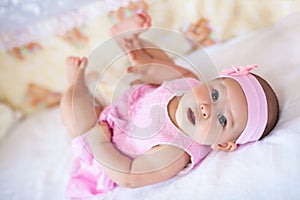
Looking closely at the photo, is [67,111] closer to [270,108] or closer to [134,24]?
[134,24]

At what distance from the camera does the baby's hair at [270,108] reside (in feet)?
2.77

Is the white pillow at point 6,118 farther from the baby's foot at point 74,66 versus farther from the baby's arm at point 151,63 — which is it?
the baby's arm at point 151,63

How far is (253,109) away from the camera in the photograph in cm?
81

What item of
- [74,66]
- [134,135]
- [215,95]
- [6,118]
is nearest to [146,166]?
[134,135]

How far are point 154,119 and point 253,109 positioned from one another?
22 cm

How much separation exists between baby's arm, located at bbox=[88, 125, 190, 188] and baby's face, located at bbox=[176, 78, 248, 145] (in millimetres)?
59

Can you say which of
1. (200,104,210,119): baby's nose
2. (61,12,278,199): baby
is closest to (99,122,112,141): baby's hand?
(61,12,278,199): baby

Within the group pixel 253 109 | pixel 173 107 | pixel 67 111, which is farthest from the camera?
pixel 67 111

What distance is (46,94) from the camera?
1168 millimetres

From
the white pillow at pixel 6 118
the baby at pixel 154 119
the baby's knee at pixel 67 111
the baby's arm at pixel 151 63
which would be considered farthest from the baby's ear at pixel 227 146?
the white pillow at pixel 6 118

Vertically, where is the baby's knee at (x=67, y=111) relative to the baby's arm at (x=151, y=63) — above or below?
below

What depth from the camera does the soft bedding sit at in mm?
749

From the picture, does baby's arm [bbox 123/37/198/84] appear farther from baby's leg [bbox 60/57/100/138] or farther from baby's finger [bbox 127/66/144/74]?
baby's leg [bbox 60/57/100/138]

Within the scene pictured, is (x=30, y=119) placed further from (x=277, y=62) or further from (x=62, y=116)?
(x=277, y=62)
